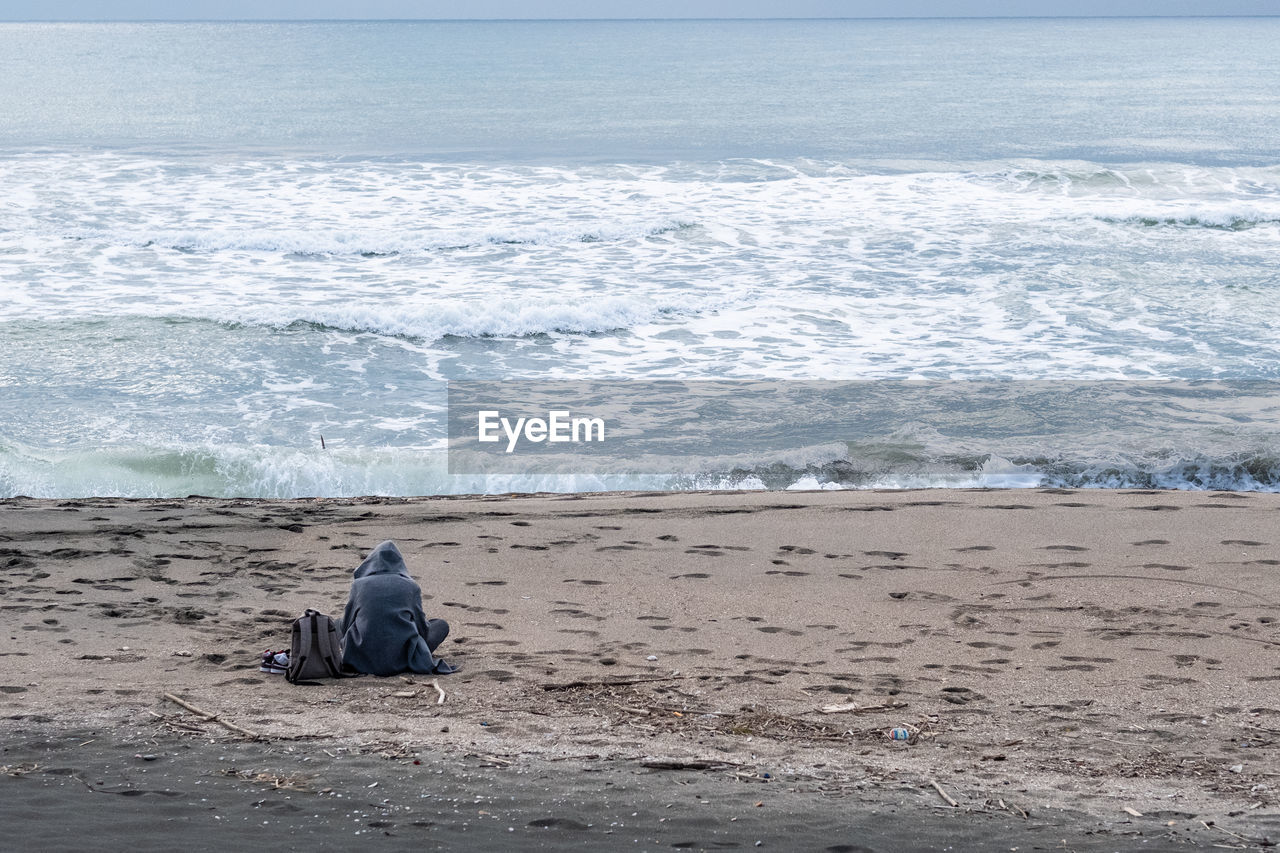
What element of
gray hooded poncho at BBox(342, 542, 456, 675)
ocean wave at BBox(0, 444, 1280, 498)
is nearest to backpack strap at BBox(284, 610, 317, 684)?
gray hooded poncho at BBox(342, 542, 456, 675)

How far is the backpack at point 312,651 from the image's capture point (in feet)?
16.6

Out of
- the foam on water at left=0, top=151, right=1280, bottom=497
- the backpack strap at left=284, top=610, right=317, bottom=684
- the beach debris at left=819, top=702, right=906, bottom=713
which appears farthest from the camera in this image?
the foam on water at left=0, top=151, right=1280, bottom=497

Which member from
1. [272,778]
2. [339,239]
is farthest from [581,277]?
[272,778]

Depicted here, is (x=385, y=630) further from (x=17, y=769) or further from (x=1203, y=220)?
(x=1203, y=220)

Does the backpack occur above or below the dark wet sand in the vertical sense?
above

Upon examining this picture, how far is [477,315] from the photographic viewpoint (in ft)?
45.4

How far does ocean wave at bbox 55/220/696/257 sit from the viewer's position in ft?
59.1

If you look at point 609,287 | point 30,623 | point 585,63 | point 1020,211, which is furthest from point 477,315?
point 585,63

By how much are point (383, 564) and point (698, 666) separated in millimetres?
1650

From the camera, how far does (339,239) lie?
18.4 m

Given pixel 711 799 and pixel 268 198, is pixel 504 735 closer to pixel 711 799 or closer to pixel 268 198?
pixel 711 799

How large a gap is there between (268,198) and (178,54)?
5915 centimetres
